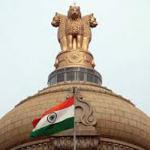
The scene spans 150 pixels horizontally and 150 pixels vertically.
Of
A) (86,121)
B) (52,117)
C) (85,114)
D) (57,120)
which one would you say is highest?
Result: (85,114)

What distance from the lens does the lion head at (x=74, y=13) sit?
56.2 meters

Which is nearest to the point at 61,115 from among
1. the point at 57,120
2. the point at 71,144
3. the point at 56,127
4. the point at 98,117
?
the point at 57,120

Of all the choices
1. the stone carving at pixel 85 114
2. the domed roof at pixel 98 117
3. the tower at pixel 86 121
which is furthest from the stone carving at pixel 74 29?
the stone carving at pixel 85 114

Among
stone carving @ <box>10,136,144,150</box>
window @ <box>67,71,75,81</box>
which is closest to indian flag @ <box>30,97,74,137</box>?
stone carving @ <box>10,136,144,150</box>

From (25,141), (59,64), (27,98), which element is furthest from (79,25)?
(25,141)

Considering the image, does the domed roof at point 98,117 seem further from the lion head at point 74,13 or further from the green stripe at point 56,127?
the lion head at point 74,13

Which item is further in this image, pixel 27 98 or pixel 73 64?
pixel 73 64

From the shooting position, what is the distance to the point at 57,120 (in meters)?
39.2

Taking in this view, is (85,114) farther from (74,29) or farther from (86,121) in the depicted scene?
(74,29)

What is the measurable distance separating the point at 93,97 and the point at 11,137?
5065 mm

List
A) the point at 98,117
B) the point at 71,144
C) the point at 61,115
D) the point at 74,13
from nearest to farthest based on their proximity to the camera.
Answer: the point at 61,115 → the point at 71,144 → the point at 98,117 → the point at 74,13

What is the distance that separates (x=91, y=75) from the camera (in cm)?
5412

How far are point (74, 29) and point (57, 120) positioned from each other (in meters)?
17.4

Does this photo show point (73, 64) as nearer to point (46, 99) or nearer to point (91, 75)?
point (91, 75)
